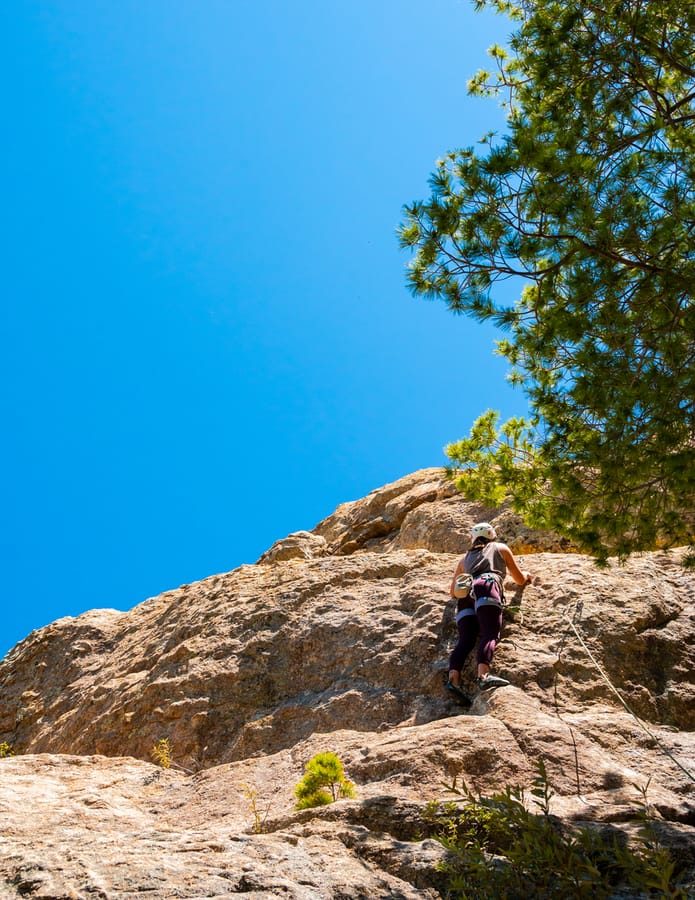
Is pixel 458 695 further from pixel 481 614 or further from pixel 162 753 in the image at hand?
pixel 162 753

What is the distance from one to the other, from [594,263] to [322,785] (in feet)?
14.9

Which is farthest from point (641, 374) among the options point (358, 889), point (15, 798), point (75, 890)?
point (15, 798)

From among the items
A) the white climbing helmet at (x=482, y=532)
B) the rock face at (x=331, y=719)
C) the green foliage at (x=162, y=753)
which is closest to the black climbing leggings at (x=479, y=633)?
the rock face at (x=331, y=719)

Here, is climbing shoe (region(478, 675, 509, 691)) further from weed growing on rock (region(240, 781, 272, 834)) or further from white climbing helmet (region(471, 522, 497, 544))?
weed growing on rock (region(240, 781, 272, 834))

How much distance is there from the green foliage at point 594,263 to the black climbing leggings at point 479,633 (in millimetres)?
1032

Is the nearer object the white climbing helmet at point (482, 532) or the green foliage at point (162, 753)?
the green foliage at point (162, 753)

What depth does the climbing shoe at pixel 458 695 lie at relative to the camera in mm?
6770

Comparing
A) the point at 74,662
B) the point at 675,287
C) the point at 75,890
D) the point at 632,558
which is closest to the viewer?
the point at 75,890

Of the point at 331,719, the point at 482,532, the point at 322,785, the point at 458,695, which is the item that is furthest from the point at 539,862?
the point at 482,532

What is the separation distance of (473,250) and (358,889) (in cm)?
506

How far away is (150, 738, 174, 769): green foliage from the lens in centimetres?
762

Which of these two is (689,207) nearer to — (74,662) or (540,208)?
(540,208)

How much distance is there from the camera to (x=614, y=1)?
22.1 ft

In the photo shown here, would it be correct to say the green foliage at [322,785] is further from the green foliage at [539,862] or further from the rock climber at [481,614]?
the rock climber at [481,614]
